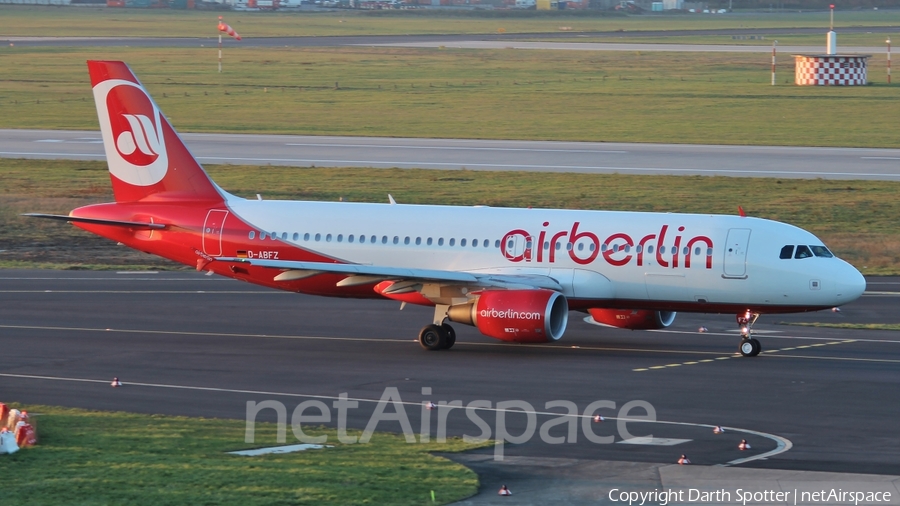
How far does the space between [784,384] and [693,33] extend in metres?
175

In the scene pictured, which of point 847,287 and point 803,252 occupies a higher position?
point 803,252

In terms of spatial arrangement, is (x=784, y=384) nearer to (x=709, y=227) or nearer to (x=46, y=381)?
(x=709, y=227)

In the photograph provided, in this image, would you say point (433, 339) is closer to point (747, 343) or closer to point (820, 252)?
point (747, 343)

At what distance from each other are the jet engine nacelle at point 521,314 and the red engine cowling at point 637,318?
265cm

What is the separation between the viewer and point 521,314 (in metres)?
32.9

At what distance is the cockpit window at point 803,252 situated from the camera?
1329 inches

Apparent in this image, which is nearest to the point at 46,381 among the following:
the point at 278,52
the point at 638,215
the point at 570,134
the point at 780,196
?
the point at 638,215

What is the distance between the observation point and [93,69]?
39.7 meters

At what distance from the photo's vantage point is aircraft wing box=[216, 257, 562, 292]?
3388cm

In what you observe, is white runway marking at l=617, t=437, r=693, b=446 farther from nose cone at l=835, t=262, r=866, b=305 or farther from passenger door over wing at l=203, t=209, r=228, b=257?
passenger door over wing at l=203, t=209, r=228, b=257

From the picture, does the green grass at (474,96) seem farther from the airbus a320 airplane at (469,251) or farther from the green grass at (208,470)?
the green grass at (208,470)

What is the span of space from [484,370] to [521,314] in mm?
1988

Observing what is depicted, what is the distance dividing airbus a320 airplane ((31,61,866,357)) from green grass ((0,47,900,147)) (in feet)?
168

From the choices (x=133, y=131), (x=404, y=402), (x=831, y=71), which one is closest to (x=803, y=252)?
(x=404, y=402)
